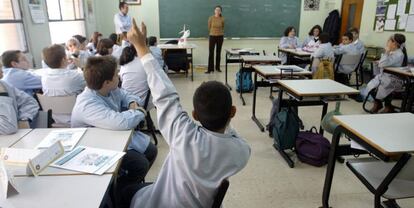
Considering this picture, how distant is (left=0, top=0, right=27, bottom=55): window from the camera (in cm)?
367

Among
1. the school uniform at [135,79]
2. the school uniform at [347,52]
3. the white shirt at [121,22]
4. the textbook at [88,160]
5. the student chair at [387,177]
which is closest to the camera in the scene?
the textbook at [88,160]

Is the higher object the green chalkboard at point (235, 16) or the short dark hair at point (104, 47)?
the green chalkboard at point (235, 16)

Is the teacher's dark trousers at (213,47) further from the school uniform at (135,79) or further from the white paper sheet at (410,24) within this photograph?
the school uniform at (135,79)

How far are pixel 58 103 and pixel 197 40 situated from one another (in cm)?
595

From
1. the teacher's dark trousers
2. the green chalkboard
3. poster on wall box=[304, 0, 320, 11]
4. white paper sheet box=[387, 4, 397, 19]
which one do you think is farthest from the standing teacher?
white paper sheet box=[387, 4, 397, 19]

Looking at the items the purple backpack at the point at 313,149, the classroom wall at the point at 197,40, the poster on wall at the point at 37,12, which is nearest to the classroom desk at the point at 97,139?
the purple backpack at the point at 313,149

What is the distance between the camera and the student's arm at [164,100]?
1144 millimetres

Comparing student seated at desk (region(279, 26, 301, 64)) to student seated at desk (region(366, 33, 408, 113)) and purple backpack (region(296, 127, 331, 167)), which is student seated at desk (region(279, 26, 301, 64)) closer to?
student seated at desk (region(366, 33, 408, 113))

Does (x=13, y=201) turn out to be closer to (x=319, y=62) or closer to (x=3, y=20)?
(x=3, y=20)

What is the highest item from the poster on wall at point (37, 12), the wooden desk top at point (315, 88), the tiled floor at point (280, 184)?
the poster on wall at point (37, 12)

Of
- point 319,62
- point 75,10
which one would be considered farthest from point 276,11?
point 75,10

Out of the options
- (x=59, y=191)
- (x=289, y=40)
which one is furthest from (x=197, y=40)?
(x=59, y=191)

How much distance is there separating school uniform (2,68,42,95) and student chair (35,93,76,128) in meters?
0.64

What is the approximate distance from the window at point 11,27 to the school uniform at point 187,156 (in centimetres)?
346
